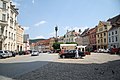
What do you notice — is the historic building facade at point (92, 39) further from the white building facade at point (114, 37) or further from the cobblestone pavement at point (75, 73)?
the cobblestone pavement at point (75, 73)

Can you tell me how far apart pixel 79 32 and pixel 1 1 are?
287 feet

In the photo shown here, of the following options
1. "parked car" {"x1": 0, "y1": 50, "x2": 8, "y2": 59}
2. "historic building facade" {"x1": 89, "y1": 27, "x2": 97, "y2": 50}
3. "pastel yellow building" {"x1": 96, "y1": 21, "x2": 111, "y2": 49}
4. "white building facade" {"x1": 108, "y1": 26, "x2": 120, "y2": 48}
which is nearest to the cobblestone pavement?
"parked car" {"x1": 0, "y1": 50, "x2": 8, "y2": 59}

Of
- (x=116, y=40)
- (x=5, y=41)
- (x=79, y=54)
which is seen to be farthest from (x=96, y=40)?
(x=79, y=54)

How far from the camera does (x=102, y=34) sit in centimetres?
8931

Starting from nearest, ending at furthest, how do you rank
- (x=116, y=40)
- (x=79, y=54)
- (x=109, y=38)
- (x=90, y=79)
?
(x=90, y=79) < (x=79, y=54) < (x=116, y=40) < (x=109, y=38)

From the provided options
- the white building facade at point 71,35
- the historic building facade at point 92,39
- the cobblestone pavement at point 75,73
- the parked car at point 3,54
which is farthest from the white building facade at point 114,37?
the cobblestone pavement at point 75,73

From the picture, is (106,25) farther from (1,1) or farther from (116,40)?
(1,1)

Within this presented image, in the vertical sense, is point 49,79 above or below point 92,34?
below

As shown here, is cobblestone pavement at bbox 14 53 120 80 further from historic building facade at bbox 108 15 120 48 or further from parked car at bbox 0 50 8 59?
historic building facade at bbox 108 15 120 48

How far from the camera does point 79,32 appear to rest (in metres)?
138

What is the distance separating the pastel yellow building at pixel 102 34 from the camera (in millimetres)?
85262

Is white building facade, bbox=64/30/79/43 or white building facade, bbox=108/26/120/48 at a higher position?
white building facade, bbox=64/30/79/43

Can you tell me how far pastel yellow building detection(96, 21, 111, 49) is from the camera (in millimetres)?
85262

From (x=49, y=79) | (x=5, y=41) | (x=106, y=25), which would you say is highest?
(x=106, y=25)
